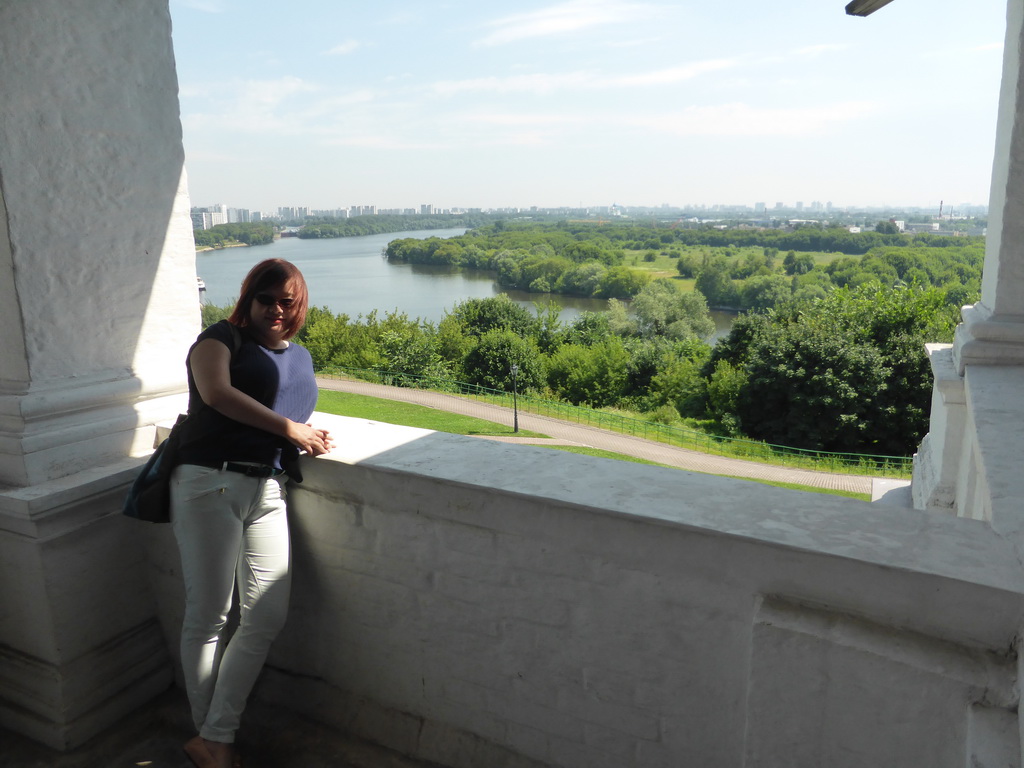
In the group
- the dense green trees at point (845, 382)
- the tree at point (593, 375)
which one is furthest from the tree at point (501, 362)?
the dense green trees at point (845, 382)

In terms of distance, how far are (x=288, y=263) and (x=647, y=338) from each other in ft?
173

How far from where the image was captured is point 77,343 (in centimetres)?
242

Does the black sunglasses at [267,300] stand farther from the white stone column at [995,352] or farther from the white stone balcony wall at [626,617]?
the white stone column at [995,352]

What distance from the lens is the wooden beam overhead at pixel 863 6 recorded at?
2.52 metres

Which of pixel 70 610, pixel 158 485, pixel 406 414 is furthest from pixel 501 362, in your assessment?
pixel 158 485

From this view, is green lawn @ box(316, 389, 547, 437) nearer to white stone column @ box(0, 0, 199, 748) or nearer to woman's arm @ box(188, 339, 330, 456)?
white stone column @ box(0, 0, 199, 748)

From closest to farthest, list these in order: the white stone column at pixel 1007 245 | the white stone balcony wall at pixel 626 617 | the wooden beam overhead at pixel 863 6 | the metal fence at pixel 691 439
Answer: the white stone balcony wall at pixel 626 617 < the white stone column at pixel 1007 245 < the wooden beam overhead at pixel 863 6 < the metal fence at pixel 691 439

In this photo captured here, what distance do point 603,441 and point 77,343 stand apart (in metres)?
24.8

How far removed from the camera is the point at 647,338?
5372cm

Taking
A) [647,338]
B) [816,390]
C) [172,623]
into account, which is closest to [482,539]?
[172,623]

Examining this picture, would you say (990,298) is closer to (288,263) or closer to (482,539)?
(482,539)

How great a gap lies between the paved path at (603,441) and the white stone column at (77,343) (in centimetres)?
1399

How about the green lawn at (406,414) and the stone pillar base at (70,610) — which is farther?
the green lawn at (406,414)

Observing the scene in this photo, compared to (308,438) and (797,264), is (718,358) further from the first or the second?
(797,264)
